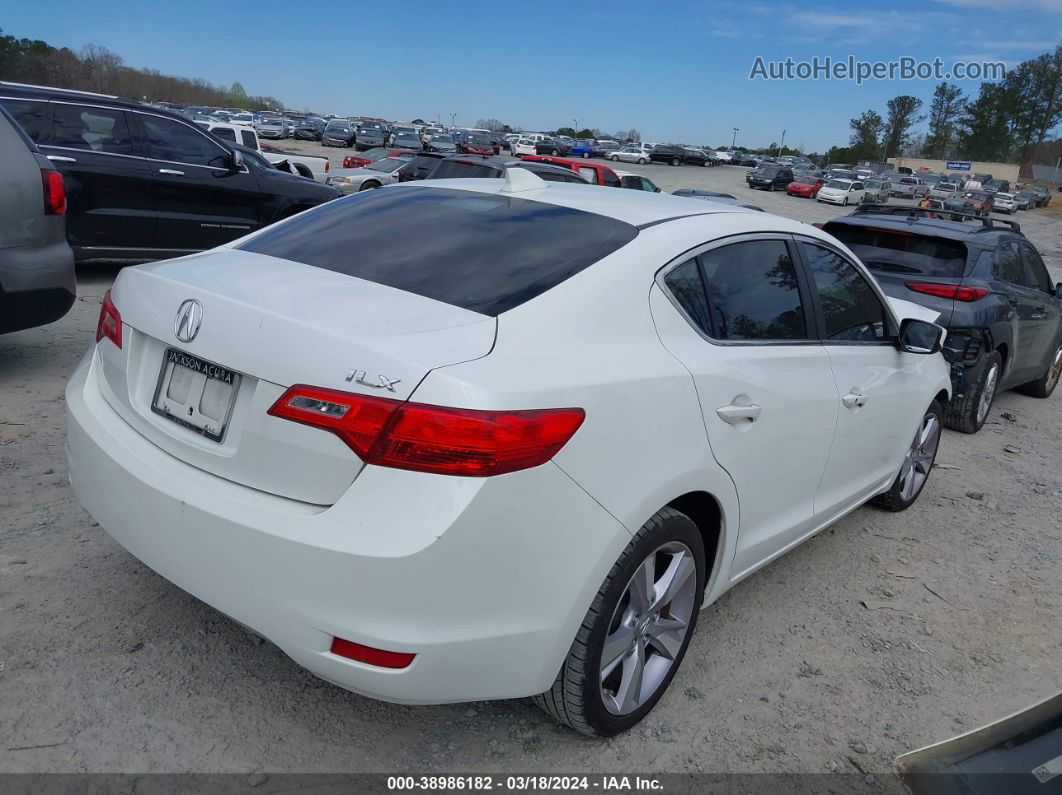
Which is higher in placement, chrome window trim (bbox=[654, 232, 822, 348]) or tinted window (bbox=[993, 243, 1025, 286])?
chrome window trim (bbox=[654, 232, 822, 348])

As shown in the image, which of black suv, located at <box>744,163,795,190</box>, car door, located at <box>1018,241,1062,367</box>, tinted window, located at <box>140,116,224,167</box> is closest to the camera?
car door, located at <box>1018,241,1062,367</box>

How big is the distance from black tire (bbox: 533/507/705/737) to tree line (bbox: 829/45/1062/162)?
113222 millimetres

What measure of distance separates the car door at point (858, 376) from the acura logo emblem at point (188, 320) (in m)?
2.40

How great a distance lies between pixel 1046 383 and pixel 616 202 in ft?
24.9

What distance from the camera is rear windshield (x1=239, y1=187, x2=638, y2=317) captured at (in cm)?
261

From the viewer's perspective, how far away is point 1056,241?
39.0 meters

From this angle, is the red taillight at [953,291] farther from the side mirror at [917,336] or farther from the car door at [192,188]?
the car door at [192,188]

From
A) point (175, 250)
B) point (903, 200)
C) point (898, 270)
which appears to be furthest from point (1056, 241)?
point (175, 250)

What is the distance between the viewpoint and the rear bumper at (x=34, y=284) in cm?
519

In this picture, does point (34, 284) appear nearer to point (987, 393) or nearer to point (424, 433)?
point (424, 433)

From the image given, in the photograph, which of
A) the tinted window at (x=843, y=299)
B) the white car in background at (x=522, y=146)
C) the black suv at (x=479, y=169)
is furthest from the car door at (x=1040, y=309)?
the white car in background at (x=522, y=146)

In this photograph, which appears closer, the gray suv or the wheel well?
the wheel well

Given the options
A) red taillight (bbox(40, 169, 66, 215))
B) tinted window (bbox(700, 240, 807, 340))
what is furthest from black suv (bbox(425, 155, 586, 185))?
tinted window (bbox(700, 240, 807, 340))

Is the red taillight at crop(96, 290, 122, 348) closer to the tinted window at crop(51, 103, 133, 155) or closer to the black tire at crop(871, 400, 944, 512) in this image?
the black tire at crop(871, 400, 944, 512)
